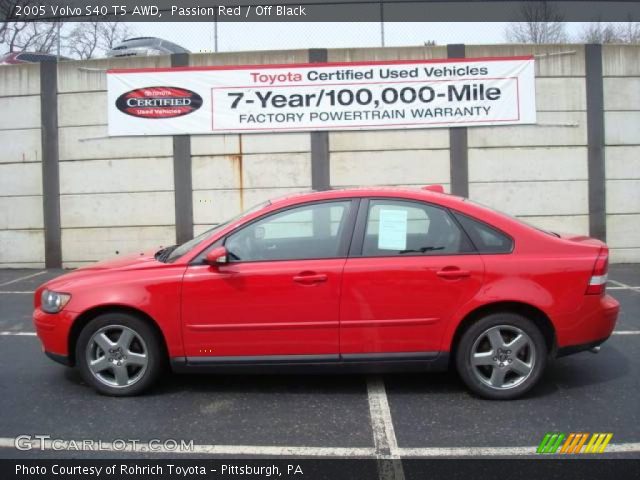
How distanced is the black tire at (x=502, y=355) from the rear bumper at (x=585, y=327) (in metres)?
0.14

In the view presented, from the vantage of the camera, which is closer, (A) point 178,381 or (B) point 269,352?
(B) point 269,352

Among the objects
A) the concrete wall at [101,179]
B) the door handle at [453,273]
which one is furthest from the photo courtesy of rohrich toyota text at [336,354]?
the concrete wall at [101,179]

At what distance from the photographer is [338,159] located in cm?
1020

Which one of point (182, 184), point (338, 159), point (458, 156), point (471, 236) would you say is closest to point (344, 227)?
point (471, 236)

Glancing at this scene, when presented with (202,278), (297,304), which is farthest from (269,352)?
(202,278)

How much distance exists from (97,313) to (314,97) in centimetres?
677

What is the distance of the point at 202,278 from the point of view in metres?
4.10

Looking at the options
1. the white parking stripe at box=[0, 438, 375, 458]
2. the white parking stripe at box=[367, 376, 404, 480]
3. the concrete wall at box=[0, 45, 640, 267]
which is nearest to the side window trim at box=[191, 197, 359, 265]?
the white parking stripe at box=[367, 376, 404, 480]

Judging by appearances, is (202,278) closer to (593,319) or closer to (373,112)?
(593,319)

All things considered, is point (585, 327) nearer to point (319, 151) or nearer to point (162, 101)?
point (319, 151)

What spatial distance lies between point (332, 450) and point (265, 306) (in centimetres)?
111

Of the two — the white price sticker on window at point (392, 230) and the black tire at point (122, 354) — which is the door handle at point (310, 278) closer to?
the white price sticker on window at point (392, 230)
